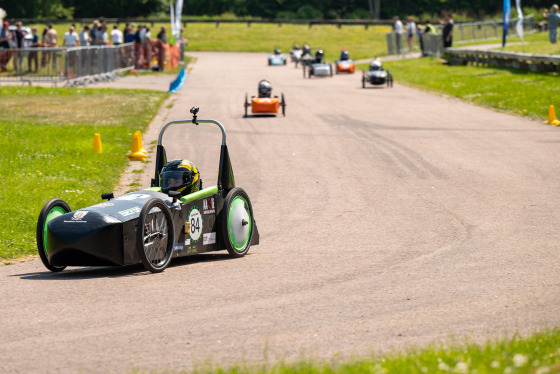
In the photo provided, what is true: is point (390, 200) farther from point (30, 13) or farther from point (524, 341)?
point (30, 13)

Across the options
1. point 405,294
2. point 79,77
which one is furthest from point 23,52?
point 405,294

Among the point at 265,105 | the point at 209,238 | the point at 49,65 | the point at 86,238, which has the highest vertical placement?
the point at 49,65

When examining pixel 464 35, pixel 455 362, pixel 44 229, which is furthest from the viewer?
pixel 464 35

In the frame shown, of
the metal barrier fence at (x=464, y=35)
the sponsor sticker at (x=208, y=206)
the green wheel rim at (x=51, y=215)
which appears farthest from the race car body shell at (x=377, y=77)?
the green wheel rim at (x=51, y=215)

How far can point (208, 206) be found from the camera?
10.1 m

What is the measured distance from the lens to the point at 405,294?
7.93m

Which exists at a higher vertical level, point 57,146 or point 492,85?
point 492,85

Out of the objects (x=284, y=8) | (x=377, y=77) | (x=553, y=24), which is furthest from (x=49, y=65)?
(x=284, y=8)

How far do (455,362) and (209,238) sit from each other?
5011 millimetres

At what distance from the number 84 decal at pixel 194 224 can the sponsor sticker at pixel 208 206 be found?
5.1 inches

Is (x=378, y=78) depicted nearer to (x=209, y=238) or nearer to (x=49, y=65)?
(x=49, y=65)

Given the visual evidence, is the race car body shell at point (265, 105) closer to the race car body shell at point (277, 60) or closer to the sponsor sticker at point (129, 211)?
the sponsor sticker at point (129, 211)

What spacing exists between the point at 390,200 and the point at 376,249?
3.58m

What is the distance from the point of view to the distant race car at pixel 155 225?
8727mm
